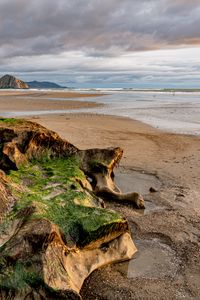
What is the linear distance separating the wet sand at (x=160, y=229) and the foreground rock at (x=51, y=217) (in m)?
0.26

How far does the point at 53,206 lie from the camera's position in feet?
17.2

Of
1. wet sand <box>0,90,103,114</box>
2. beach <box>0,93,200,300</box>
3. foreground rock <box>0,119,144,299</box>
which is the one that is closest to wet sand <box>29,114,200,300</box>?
beach <box>0,93,200,300</box>

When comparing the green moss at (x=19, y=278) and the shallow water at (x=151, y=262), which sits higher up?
the green moss at (x=19, y=278)

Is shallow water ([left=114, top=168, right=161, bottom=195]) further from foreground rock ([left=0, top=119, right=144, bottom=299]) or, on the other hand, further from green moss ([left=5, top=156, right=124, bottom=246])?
green moss ([left=5, top=156, right=124, bottom=246])

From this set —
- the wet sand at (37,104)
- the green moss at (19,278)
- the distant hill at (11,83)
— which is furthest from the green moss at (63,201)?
the distant hill at (11,83)

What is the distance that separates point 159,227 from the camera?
622 centimetres

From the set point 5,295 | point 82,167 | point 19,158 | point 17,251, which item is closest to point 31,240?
point 17,251

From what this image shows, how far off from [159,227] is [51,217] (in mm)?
2129

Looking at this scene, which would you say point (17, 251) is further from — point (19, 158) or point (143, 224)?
point (19, 158)

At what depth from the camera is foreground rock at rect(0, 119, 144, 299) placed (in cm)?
381

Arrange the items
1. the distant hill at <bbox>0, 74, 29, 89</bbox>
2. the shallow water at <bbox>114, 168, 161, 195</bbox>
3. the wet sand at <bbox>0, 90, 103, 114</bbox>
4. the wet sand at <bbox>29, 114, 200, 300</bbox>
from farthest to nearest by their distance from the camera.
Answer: the distant hill at <bbox>0, 74, 29, 89</bbox> → the wet sand at <bbox>0, 90, 103, 114</bbox> → the shallow water at <bbox>114, 168, 161, 195</bbox> → the wet sand at <bbox>29, 114, 200, 300</bbox>

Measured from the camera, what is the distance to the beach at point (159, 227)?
14.7 feet

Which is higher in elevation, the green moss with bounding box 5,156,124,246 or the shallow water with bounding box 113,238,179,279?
the green moss with bounding box 5,156,124,246

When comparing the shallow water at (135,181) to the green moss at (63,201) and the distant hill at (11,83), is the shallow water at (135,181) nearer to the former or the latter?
the green moss at (63,201)
